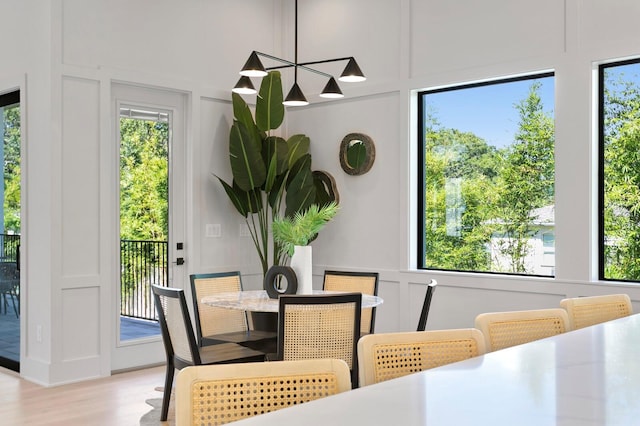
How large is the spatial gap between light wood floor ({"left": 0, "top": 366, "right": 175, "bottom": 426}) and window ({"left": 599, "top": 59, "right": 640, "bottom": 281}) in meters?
3.17

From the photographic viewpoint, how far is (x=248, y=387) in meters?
1.49

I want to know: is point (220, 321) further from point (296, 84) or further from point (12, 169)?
point (12, 169)

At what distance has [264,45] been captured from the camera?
6500 millimetres

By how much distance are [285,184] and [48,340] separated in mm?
2414

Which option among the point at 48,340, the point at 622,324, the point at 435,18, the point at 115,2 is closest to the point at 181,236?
the point at 48,340

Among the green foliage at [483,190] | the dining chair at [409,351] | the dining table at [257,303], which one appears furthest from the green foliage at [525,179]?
the dining chair at [409,351]

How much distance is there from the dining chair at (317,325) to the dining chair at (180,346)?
559 millimetres

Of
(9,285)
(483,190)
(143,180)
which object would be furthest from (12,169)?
(483,190)

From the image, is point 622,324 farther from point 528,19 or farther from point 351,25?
point 351,25

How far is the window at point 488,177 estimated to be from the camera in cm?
493

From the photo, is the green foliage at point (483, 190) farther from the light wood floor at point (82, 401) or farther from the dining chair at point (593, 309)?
the light wood floor at point (82, 401)

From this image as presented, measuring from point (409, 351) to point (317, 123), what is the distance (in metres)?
4.64

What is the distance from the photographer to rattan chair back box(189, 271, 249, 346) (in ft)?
15.1

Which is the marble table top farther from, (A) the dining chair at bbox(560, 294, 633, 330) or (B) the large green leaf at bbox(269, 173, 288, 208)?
(B) the large green leaf at bbox(269, 173, 288, 208)
